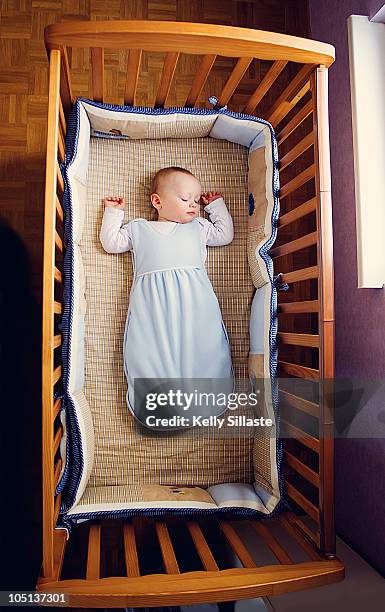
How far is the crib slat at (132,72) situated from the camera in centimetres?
158

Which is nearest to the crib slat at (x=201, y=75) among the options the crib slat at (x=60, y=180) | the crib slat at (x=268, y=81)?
the crib slat at (x=268, y=81)

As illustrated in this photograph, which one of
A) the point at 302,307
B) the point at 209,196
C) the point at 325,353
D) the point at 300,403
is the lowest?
the point at 300,403

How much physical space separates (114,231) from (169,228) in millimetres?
172

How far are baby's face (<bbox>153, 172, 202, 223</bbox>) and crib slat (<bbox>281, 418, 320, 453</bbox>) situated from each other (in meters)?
0.70

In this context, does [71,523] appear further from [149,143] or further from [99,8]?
[99,8]

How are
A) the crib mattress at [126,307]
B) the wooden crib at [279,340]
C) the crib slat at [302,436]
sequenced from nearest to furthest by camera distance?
the wooden crib at [279,340]
the crib slat at [302,436]
the crib mattress at [126,307]

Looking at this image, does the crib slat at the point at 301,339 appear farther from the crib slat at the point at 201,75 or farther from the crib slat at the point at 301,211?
the crib slat at the point at 201,75

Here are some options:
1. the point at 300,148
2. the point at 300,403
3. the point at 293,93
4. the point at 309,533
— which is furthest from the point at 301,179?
the point at 309,533

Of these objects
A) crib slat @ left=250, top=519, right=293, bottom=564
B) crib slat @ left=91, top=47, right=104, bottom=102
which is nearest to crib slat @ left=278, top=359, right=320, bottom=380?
crib slat @ left=250, top=519, right=293, bottom=564

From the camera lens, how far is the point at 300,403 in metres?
1.66

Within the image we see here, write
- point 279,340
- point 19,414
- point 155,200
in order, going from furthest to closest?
point 19,414 < point 155,200 < point 279,340

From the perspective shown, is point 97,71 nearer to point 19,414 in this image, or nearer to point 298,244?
point 298,244

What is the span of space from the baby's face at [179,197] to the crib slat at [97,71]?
1.05 feet

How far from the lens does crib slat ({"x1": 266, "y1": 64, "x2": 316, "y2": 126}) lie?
164cm
